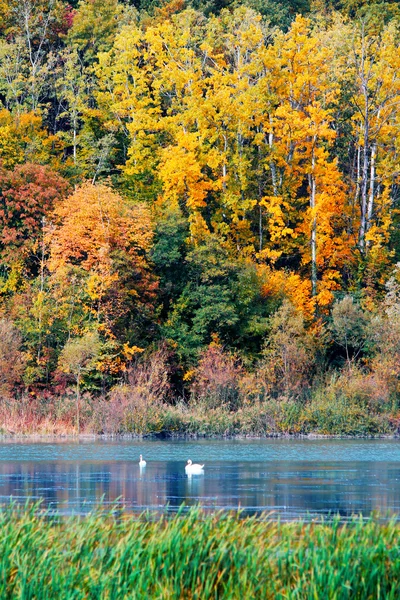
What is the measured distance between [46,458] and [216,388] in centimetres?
1401

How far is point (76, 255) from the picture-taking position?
1928 inches

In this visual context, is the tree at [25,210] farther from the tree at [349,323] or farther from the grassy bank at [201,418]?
the tree at [349,323]

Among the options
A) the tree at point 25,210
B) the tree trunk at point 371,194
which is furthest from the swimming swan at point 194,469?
the tree trunk at point 371,194

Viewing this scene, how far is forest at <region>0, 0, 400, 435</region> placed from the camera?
45531 millimetres

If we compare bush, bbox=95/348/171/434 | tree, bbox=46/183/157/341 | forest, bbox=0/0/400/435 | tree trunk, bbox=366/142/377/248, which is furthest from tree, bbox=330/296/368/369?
bush, bbox=95/348/171/434

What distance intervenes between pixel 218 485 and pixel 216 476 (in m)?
2.10

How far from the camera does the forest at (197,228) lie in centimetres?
4553

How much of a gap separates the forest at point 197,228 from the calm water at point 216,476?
550 cm

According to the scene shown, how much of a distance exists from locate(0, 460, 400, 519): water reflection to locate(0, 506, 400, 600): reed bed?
582 centimetres

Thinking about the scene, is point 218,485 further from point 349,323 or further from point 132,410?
point 349,323

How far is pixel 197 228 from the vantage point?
177ft

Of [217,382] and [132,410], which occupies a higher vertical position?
[132,410]

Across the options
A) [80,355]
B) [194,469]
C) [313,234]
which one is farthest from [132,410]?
[313,234]

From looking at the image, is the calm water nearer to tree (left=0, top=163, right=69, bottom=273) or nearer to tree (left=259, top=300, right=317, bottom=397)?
tree (left=259, top=300, right=317, bottom=397)
